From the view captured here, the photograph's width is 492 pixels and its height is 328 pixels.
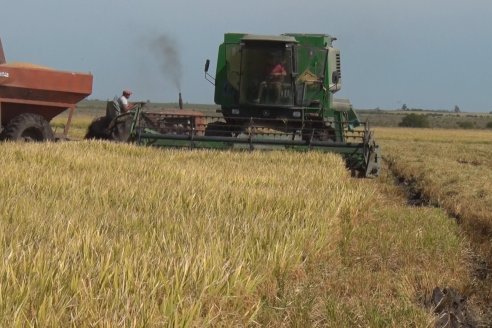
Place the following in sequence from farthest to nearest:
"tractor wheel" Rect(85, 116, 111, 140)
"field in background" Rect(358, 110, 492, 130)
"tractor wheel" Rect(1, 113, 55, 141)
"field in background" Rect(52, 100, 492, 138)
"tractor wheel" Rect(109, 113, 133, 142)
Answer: "field in background" Rect(358, 110, 492, 130) → "field in background" Rect(52, 100, 492, 138) → "tractor wheel" Rect(85, 116, 111, 140) → "tractor wheel" Rect(109, 113, 133, 142) → "tractor wheel" Rect(1, 113, 55, 141)

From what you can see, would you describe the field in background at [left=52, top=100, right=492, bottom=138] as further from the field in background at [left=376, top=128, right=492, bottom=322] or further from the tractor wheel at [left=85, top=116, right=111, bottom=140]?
the field in background at [left=376, top=128, right=492, bottom=322]

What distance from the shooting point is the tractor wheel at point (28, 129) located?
11312mm

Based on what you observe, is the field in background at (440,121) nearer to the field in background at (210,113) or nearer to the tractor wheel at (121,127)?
the field in background at (210,113)

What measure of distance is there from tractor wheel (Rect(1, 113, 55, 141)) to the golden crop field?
3.24m

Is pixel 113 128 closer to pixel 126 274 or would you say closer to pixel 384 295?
pixel 384 295

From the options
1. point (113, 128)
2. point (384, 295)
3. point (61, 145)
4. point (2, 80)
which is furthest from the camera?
point (113, 128)

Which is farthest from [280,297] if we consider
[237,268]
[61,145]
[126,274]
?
[61,145]

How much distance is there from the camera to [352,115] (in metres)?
15.3

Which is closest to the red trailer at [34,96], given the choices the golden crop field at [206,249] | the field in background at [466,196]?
the golden crop field at [206,249]

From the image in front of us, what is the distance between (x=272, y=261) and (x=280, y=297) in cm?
21

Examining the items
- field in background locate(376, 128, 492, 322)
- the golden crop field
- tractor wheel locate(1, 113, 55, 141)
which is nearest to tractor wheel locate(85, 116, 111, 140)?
tractor wheel locate(1, 113, 55, 141)

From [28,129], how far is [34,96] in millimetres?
599

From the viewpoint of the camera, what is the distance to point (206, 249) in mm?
3406

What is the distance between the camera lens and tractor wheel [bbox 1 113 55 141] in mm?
11312
